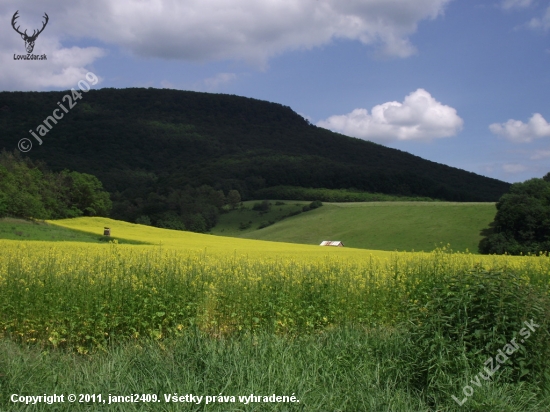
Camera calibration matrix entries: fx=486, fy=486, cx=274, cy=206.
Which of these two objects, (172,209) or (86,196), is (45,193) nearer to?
(86,196)

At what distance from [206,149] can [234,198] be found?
1683 inches

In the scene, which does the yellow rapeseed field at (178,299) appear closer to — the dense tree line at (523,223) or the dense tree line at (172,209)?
the dense tree line at (523,223)

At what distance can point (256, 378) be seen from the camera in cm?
539

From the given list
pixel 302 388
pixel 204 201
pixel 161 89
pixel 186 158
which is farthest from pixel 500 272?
pixel 161 89

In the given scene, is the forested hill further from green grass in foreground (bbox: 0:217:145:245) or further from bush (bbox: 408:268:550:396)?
bush (bbox: 408:268:550:396)

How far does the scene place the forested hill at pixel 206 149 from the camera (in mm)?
97125

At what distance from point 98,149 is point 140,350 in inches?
4198

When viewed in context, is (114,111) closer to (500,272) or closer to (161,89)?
(161,89)

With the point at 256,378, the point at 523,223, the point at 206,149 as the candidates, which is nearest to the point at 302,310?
the point at 256,378

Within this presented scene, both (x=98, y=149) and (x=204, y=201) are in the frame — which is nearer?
(x=204, y=201)

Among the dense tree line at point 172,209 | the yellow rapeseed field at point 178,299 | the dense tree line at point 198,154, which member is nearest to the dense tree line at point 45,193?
the dense tree line at point 172,209

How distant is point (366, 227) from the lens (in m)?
73.4

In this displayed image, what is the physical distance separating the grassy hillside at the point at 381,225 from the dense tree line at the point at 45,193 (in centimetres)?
2474

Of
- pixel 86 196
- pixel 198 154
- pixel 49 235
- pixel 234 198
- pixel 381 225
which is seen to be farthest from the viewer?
pixel 198 154
